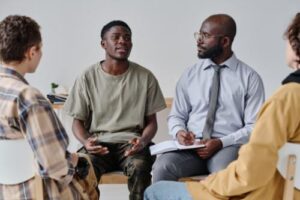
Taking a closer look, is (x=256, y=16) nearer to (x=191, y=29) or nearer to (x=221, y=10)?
(x=221, y=10)

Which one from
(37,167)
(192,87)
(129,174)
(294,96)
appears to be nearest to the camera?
(294,96)

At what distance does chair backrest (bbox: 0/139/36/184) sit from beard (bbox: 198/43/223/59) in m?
1.14

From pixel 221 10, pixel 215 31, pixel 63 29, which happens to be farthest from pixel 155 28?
pixel 215 31

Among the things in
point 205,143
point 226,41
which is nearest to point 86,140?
point 205,143

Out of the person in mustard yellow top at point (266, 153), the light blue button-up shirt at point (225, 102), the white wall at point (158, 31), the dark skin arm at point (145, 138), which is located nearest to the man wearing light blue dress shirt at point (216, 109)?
the light blue button-up shirt at point (225, 102)

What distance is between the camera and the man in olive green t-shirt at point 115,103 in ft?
7.22

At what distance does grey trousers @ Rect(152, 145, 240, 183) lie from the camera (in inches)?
76.1

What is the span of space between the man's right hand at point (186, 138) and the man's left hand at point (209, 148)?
0.21 ft

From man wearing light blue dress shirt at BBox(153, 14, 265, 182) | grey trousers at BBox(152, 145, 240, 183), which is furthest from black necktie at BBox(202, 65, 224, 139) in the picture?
grey trousers at BBox(152, 145, 240, 183)

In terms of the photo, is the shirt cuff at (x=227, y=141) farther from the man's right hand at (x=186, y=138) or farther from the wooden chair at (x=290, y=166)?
the wooden chair at (x=290, y=166)

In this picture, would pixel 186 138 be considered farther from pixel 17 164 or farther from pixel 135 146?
pixel 17 164

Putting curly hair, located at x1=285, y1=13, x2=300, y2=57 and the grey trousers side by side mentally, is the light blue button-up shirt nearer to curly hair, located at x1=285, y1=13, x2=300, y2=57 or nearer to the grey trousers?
the grey trousers

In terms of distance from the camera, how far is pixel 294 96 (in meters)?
1.20

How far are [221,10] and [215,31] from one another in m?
0.92
